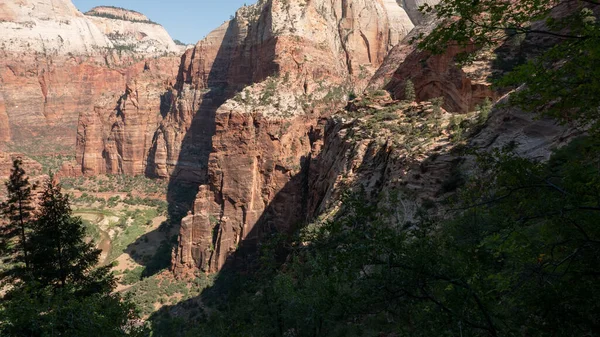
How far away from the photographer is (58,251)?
1568cm

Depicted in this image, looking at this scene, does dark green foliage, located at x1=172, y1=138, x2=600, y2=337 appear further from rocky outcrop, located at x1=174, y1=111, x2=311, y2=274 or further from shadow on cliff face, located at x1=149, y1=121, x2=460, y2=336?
A: rocky outcrop, located at x1=174, y1=111, x2=311, y2=274

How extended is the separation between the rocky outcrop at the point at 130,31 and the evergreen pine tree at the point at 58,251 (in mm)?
141074

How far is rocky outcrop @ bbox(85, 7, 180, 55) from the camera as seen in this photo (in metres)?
153

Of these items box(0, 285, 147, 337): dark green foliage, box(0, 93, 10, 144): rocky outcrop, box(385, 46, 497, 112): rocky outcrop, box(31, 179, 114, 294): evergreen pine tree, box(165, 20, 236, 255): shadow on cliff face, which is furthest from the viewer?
box(0, 93, 10, 144): rocky outcrop

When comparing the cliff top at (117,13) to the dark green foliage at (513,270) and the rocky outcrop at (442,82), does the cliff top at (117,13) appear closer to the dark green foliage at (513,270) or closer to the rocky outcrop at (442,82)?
the rocky outcrop at (442,82)

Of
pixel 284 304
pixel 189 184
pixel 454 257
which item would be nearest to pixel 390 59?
pixel 284 304

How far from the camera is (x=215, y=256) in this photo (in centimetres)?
4094

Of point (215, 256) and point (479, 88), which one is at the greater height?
point (479, 88)

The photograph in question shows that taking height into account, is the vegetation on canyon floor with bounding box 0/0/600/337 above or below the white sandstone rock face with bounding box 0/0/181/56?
below

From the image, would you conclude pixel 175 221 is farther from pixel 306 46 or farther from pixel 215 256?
pixel 306 46

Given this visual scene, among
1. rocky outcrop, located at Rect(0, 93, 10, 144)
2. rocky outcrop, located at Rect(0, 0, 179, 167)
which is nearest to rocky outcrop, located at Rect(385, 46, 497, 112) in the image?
rocky outcrop, located at Rect(0, 0, 179, 167)

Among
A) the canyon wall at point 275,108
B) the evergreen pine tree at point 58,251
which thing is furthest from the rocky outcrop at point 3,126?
the evergreen pine tree at point 58,251

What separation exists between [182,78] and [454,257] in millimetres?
86140

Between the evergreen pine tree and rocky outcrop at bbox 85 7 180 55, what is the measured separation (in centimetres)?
14107
